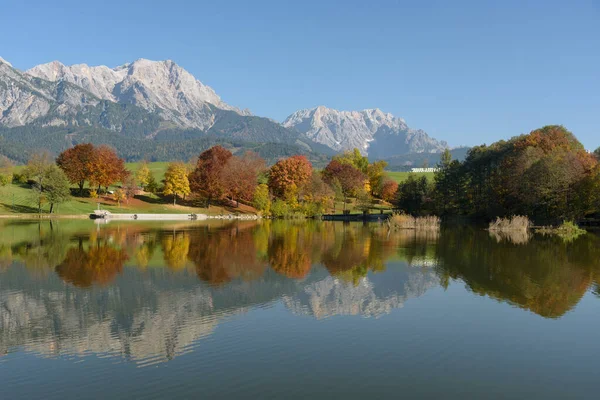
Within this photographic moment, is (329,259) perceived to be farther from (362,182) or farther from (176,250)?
(362,182)

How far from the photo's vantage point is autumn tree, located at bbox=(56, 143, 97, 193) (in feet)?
382

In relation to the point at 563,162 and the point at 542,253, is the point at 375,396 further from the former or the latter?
the point at 563,162

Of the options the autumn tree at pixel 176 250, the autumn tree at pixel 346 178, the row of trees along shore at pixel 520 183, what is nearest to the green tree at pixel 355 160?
the autumn tree at pixel 346 178

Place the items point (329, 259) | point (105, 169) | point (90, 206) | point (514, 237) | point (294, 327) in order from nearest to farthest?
point (294, 327) → point (329, 259) → point (514, 237) → point (90, 206) → point (105, 169)

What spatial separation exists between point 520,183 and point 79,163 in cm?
9861

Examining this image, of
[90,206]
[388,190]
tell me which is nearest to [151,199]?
[90,206]

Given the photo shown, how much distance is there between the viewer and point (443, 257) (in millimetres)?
44938

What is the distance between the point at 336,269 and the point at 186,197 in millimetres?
102904

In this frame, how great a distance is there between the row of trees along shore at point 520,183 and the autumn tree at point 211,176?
48.2 metres

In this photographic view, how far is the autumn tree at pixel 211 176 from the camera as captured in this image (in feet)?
406

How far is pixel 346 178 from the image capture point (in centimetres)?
14275

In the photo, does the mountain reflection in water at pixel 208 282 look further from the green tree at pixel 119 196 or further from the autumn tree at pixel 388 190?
the autumn tree at pixel 388 190

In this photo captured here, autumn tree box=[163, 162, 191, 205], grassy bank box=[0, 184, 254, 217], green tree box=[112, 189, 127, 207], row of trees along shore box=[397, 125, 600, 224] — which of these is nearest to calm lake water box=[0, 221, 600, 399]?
row of trees along shore box=[397, 125, 600, 224]

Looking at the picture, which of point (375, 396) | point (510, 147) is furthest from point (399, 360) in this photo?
point (510, 147)
